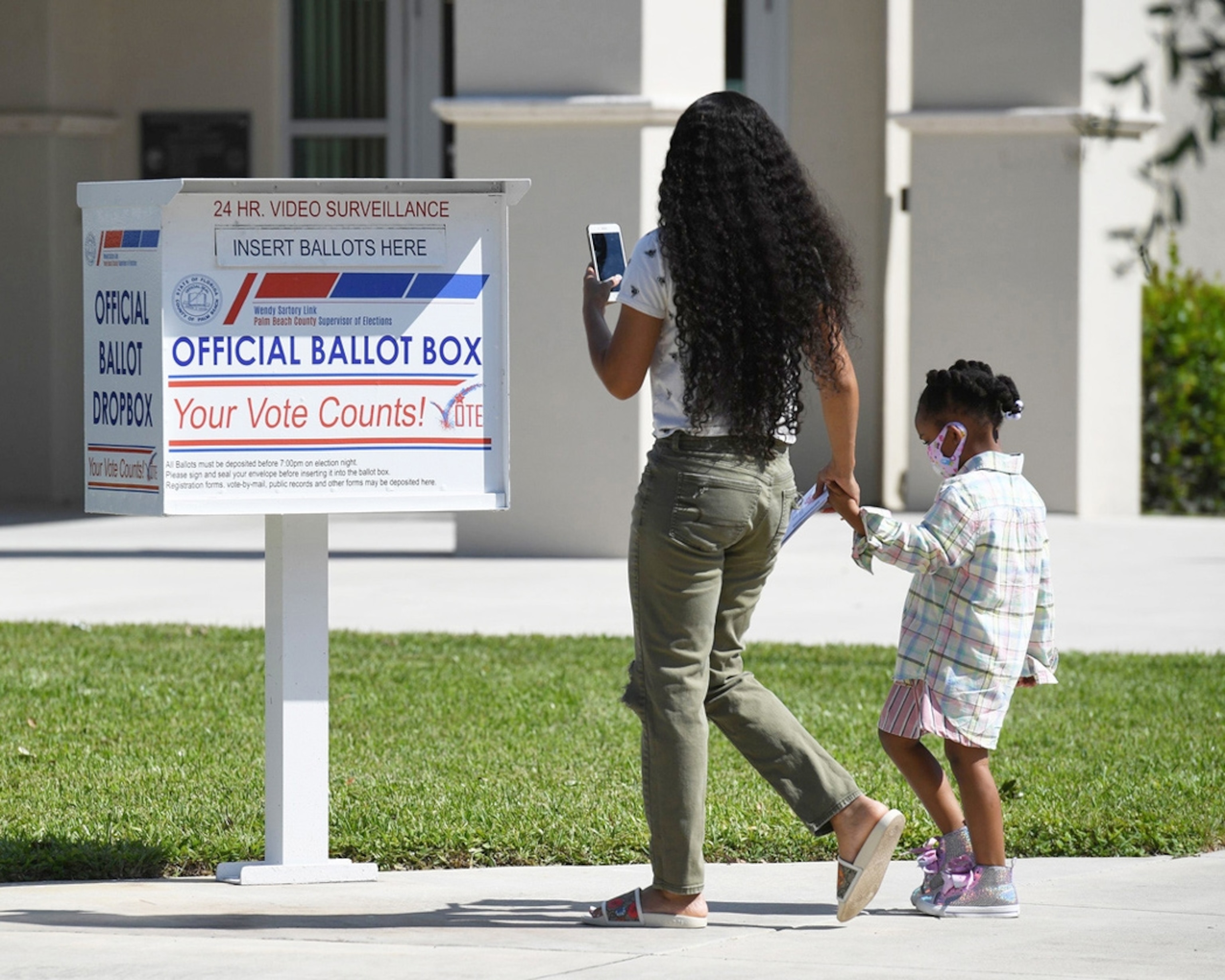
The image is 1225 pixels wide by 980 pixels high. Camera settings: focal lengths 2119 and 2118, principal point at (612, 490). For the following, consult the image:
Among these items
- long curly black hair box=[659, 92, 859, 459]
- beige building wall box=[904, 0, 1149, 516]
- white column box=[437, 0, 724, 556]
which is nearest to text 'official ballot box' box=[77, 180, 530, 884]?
long curly black hair box=[659, 92, 859, 459]

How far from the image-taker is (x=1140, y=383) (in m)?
16.1

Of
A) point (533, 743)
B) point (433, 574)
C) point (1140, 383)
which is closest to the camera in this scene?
point (533, 743)

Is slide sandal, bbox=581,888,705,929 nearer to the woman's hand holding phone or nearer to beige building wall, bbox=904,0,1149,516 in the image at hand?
the woman's hand holding phone

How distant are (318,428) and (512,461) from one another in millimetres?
7865

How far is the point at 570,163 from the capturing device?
1320cm

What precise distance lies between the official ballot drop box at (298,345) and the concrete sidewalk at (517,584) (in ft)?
15.9

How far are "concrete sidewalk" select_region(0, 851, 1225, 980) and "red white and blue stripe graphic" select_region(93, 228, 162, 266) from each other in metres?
1.70

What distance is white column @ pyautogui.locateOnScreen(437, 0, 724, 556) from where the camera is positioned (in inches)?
516

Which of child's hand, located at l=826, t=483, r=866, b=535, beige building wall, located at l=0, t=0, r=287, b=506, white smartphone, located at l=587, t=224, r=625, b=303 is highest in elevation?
beige building wall, located at l=0, t=0, r=287, b=506

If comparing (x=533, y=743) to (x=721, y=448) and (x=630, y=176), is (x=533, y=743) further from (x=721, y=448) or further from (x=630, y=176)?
(x=630, y=176)

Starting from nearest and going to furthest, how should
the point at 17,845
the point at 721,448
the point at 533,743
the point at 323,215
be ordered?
the point at 721,448, the point at 323,215, the point at 17,845, the point at 533,743

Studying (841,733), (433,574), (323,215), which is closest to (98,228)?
(323,215)

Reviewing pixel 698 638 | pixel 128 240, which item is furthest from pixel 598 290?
pixel 128 240

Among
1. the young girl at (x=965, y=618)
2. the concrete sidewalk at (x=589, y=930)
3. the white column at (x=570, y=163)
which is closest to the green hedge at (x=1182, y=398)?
the white column at (x=570, y=163)
